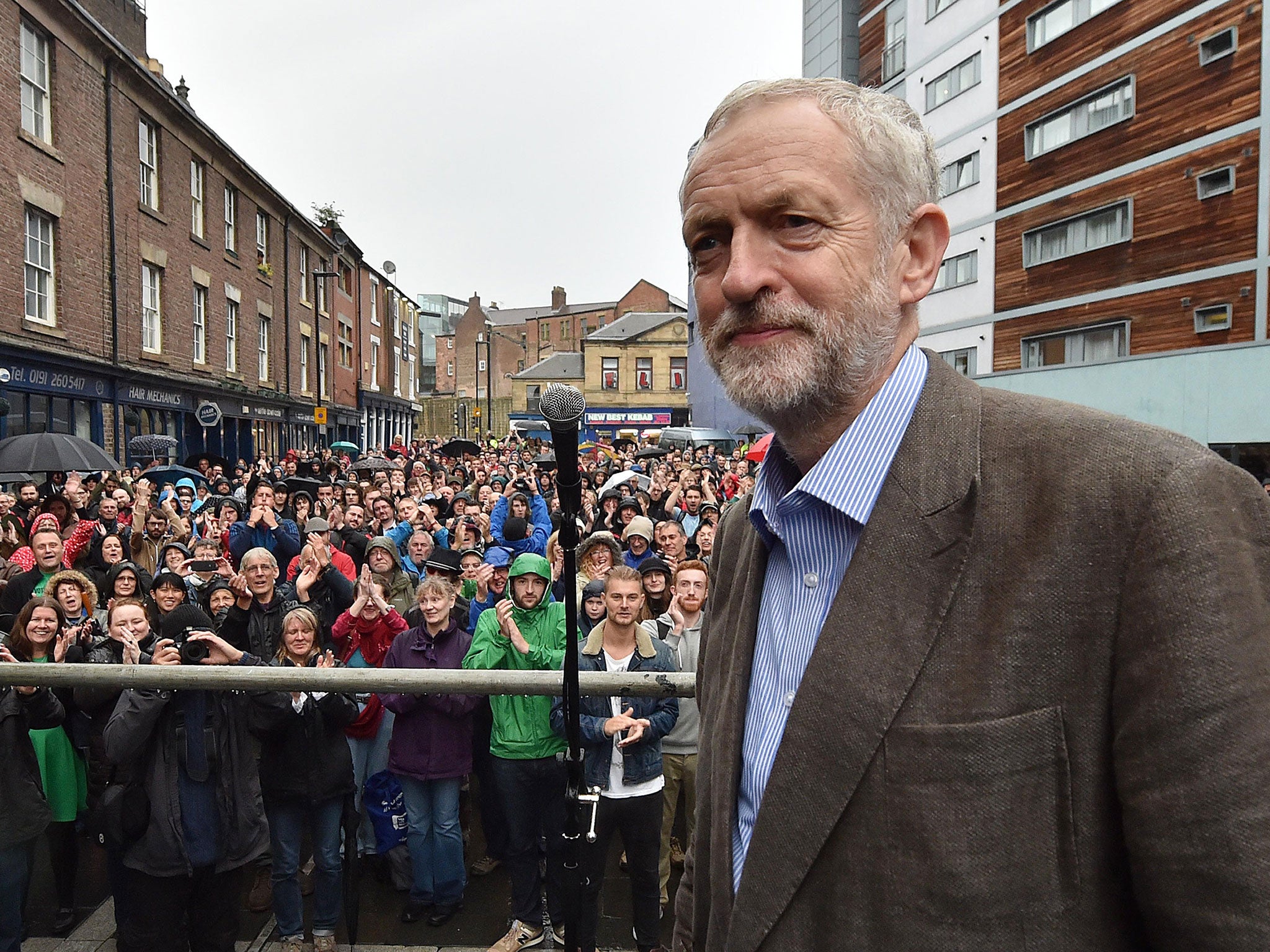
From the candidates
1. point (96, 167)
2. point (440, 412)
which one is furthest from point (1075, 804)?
point (440, 412)

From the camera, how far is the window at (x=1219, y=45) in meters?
17.4

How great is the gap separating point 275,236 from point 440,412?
48707 millimetres

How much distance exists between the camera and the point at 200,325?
23000 mm

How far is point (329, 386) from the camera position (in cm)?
3531

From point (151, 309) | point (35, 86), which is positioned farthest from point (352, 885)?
point (151, 309)

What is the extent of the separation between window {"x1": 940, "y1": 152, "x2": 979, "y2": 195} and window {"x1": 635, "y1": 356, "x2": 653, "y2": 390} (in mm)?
41795

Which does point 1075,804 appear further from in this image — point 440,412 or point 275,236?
point 440,412

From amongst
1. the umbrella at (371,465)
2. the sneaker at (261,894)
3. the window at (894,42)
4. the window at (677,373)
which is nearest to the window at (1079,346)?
the window at (894,42)

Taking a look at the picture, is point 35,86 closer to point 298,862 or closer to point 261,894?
point 261,894

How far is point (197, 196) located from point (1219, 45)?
24679 millimetres

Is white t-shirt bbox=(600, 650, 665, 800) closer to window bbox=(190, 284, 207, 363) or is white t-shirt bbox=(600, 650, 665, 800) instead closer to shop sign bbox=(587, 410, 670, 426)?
window bbox=(190, 284, 207, 363)

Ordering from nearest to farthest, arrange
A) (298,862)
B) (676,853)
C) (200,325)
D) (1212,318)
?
(298,862) → (676,853) → (1212,318) → (200,325)

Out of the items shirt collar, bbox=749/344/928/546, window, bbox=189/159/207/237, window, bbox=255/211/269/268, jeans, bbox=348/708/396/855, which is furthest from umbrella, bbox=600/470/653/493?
window, bbox=255/211/269/268

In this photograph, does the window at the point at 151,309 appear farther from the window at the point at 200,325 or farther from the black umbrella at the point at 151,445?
the black umbrella at the point at 151,445
